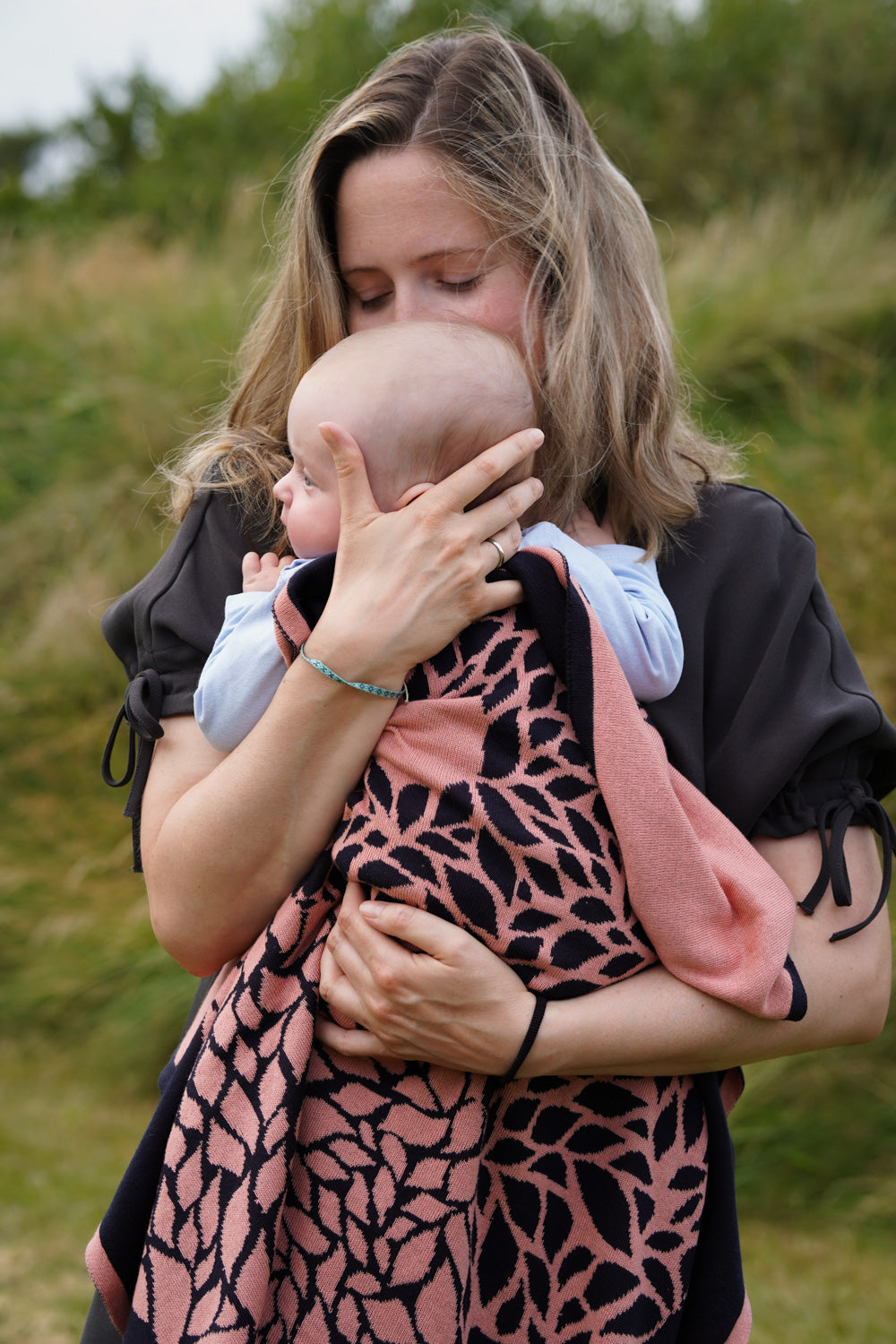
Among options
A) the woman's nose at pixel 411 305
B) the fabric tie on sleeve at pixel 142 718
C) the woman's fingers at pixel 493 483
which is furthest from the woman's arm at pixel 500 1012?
the woman's nose at pixel 411 305

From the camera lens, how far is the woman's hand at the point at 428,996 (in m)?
1.34

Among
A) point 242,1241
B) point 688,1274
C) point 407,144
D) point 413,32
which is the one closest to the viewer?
point 242,1241

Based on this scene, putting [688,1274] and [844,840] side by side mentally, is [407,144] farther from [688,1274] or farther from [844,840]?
[688,1274]

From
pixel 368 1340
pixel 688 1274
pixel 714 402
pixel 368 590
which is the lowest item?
pixel 714 402

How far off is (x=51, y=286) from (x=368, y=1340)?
23.9 feet

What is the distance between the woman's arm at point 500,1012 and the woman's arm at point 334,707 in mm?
149

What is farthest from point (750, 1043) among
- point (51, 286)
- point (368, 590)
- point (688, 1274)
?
point (51, 286)

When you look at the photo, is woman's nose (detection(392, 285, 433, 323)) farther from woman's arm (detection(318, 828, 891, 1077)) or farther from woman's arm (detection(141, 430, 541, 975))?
woman's arm (detection(318, 828, 891, 1077))

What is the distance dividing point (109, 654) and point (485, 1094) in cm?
443

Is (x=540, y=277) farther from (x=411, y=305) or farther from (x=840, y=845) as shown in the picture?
(x=840, y=845)

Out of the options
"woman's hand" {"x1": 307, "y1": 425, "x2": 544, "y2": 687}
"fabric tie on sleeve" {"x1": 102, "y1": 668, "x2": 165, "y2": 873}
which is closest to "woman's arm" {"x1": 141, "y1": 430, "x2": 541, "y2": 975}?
"woman's hand" {"x1": 307, "y1": 425, "x2": 544, "y2": 687}

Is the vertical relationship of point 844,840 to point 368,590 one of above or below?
below

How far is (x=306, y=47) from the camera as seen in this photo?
9805 millimetres

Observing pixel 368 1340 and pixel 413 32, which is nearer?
pixel 368 1340
